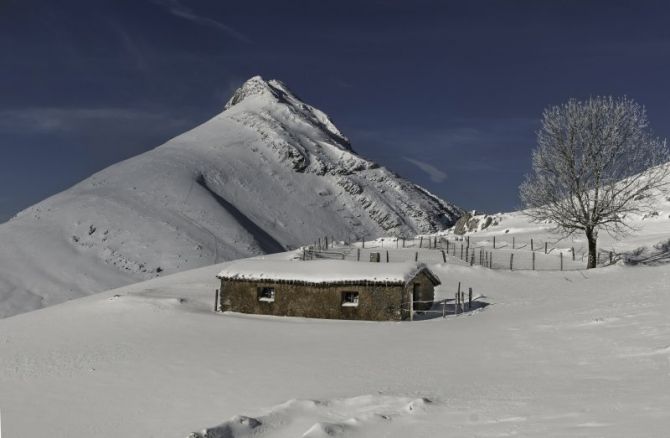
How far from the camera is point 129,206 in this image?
93.1m

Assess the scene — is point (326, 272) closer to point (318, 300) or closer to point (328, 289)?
point (328, 289)

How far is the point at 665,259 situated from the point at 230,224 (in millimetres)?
67847

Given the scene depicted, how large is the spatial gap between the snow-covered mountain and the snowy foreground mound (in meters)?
41.8

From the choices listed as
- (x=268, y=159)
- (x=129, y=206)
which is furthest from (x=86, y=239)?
(x=268, y=159)

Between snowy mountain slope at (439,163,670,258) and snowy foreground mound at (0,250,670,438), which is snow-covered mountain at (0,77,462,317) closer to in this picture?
snowy mountain slope at (439,163,670,258)

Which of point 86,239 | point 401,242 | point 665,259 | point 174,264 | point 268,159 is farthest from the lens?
point 268,159

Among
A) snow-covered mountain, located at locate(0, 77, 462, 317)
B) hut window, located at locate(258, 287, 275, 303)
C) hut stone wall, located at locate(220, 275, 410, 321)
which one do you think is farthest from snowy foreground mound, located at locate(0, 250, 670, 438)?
snow-covered mountain, located at locate(0, 77, 462, 317)

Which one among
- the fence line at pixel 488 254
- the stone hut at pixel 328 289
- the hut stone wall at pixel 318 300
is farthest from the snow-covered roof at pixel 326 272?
the fence line at pixel 488 254

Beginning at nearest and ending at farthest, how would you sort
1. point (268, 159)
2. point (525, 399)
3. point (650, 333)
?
point (525, 399) → point (650, 333) → point (268, 159)

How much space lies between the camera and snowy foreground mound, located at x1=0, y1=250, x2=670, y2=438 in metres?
11.1

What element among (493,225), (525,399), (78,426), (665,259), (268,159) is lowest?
(78,426)

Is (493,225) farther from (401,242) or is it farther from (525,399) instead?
(525,399)

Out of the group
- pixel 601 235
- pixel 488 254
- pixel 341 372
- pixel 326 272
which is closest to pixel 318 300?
pixel 326 272

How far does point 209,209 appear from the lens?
3903 inches
